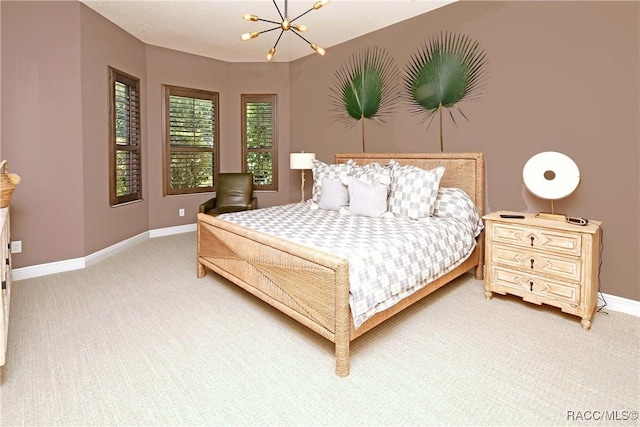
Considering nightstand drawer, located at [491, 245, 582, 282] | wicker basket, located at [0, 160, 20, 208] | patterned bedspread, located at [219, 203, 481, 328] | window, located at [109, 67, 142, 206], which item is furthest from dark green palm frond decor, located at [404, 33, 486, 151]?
wicker basket, located at [0, 160, 20, 208]

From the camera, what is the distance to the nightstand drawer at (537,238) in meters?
2.51

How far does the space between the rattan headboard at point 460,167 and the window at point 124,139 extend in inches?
133

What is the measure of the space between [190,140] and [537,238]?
4.79 metres

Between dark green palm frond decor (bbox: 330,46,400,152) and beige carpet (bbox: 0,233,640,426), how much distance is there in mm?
2456

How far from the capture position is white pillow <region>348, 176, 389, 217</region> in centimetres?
334

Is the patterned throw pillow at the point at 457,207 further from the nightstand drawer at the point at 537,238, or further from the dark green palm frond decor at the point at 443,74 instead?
the dark green palm frond decor at the point at 443,74

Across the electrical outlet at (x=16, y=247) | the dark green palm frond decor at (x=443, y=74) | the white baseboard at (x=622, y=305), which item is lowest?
the white baseboard at (x=622, y=305)

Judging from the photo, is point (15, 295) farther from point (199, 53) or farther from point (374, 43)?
point (374, 43)

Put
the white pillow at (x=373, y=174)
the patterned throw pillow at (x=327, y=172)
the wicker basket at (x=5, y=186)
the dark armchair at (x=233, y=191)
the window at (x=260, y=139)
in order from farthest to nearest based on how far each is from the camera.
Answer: the window at (x=260, y=139), the dark armchair at (x=233, y=191), the patterned throw pillow at (x=327, y=172), the white pillow at (x=373, y=174), the wicker basket at (x=5, y=186)

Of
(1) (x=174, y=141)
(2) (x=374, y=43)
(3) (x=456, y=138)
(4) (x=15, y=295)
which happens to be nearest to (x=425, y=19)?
(2) (x=374, y=43)

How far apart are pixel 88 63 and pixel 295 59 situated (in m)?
2.87

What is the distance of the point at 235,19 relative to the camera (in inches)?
161

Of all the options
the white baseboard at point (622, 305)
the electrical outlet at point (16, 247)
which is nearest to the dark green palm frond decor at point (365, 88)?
the white baseboard at point (622, 305)

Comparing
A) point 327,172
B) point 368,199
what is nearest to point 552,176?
point 368,199
